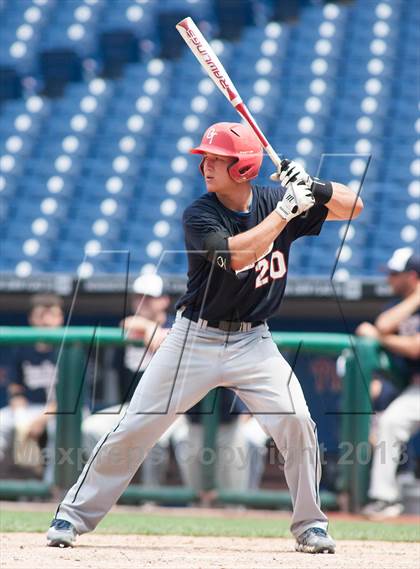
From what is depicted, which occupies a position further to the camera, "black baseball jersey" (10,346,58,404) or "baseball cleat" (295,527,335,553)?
"black baseball jersey" (10,346,58,404)

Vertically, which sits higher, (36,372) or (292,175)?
(292,175)

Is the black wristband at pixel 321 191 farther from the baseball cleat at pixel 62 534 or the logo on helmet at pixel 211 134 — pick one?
the baseball cleat at pixel 62 534

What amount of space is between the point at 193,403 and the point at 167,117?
6.66 m

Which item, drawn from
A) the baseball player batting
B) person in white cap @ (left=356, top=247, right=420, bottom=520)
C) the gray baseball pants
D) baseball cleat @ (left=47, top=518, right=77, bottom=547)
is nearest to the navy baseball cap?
person in white cap @ (left=356, top=247, right=420, bottom=520)

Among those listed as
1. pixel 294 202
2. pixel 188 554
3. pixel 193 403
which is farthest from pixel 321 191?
pixel 188 554

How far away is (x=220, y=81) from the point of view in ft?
14.1

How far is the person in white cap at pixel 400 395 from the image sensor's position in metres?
6.32

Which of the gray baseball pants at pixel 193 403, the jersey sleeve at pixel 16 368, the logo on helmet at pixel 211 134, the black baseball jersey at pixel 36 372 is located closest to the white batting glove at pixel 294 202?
the logo on helmet at pixel 211 134

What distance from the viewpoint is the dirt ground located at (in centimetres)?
360

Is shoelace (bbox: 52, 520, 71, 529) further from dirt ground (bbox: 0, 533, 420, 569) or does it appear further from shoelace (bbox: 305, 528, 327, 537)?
shoelace (bbox: 305, 528, 327, 537)

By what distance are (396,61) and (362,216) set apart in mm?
2098

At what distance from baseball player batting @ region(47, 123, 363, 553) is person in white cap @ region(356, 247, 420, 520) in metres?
2.30

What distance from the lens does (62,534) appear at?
13.2 feet

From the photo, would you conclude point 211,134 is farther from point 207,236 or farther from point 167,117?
point 167,117
